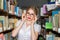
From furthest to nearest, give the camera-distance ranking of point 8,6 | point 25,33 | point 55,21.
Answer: point 8,6 → point 25,33 → point 55,21

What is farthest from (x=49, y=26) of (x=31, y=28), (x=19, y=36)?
(x=19, y=36)

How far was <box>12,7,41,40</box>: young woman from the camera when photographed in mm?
2668

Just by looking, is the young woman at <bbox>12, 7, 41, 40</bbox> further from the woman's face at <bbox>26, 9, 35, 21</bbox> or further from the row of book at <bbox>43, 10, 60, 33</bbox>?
the row of book at <bbox>43, 10, 60, 33</bbox>

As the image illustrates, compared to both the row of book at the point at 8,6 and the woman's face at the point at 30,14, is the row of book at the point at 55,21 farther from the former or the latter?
the row of book at the point at 8,6

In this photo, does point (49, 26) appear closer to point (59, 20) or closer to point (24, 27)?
point (24, 27)

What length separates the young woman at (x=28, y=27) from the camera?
267 centimetres

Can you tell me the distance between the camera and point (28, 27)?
275 cm

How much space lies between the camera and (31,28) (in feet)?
9.04

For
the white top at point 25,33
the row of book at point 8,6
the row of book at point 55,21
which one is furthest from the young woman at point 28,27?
the row of book at point 8,6

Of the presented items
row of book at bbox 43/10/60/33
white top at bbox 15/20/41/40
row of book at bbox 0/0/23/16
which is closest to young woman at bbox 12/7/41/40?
white top at bbox 15/20/41/40

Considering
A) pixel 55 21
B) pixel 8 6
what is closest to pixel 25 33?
pixel 55 21

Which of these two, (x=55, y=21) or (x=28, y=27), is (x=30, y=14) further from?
(x=55, y=21)

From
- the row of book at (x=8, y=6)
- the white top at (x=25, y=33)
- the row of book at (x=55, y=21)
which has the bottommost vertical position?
the white top at (x=25, y=33)

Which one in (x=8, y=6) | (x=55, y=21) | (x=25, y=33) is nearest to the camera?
(x=55, y=21)
